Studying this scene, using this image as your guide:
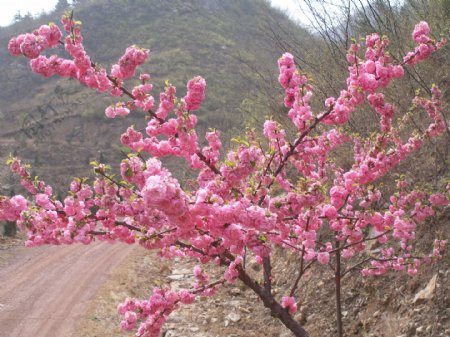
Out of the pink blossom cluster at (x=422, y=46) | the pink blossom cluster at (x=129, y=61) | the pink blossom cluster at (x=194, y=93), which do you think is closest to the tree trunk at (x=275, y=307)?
the pink blossom cluster at (x=194, y=93)

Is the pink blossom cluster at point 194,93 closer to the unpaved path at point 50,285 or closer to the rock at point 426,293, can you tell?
the rock at point 426,293

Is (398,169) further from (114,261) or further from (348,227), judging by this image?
(114,261)

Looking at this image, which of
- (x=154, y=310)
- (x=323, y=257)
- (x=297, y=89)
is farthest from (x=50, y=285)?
(x=297, y=89)

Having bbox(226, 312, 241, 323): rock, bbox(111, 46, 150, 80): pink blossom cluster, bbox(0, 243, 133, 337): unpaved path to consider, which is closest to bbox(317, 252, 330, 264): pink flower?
bbox(111, 46, 150, 80): pink blossom cluster

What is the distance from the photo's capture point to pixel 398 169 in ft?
23.8

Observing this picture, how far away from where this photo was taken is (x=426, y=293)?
16.8ft

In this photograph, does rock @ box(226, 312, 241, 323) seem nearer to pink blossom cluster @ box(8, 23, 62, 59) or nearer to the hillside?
pink blossom cluster @ box(8, 23, 62, 59)

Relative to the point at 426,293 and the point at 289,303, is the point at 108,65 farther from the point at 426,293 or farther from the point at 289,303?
the point at 289,303

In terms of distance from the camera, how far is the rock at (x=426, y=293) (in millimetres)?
5059

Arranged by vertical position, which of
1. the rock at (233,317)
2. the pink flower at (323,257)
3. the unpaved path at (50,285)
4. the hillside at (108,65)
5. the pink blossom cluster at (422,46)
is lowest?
the rock at (233,317)

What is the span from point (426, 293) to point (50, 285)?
9.20 metres

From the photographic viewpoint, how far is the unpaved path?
329 inches

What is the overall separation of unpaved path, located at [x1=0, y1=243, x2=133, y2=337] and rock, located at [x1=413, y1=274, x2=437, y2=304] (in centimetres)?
632

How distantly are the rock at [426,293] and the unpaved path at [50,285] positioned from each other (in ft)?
20.7
